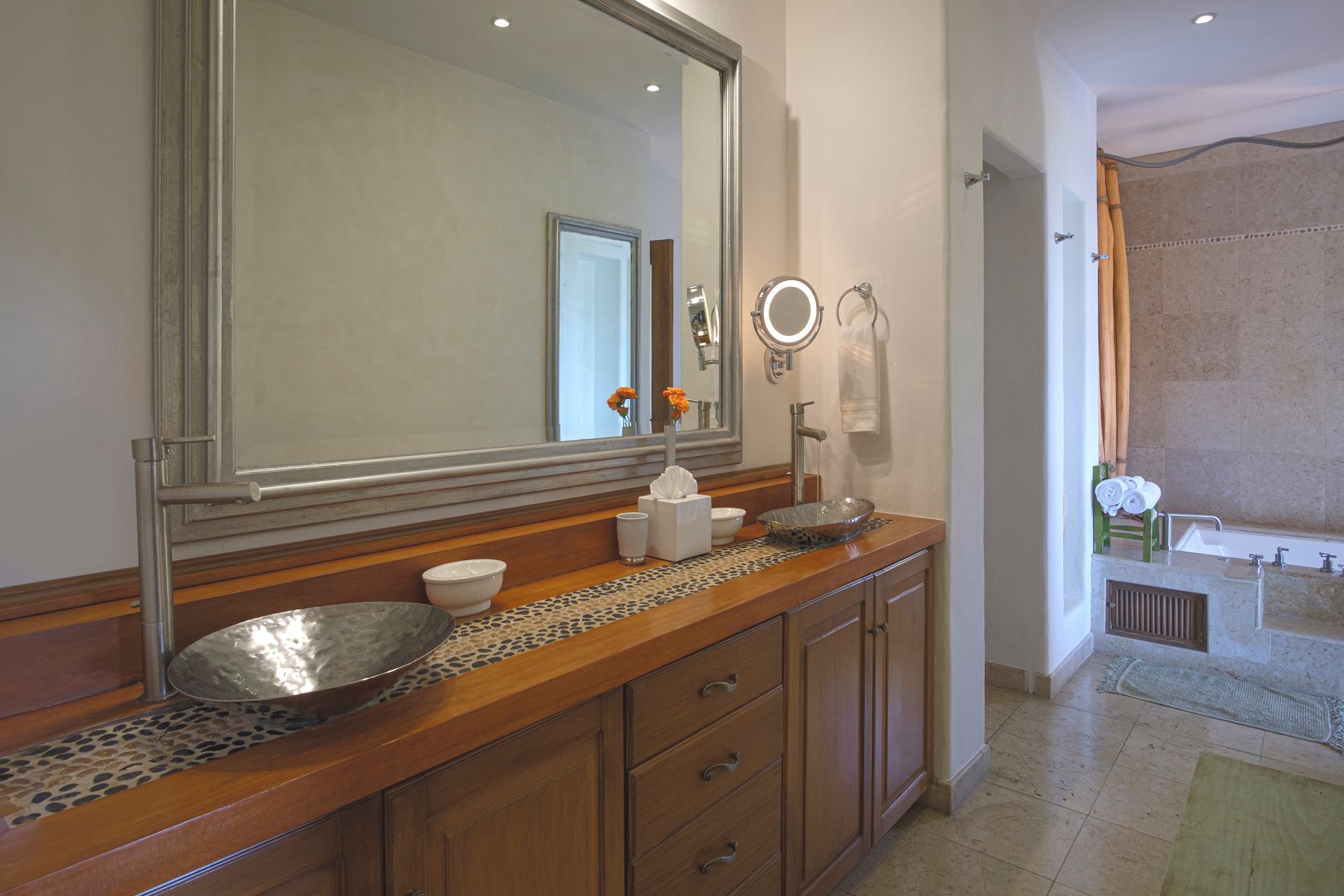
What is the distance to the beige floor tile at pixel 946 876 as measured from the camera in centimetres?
185

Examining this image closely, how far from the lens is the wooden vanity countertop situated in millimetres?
671

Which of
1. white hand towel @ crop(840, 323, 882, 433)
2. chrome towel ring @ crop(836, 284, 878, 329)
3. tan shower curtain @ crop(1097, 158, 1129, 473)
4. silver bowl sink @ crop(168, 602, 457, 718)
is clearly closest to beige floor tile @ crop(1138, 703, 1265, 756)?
tan shower curtain @ crop(1097, 158, 1129, 473)

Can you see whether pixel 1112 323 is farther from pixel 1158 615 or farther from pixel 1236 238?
pixel 1158 615

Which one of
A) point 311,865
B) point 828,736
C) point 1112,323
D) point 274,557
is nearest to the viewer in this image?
point 311,865

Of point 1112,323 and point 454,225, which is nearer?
point 454,225

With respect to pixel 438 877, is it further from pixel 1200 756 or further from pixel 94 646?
pixel 1200 756

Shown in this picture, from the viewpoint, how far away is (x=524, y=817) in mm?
1030

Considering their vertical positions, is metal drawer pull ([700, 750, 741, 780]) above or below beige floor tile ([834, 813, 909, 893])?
above

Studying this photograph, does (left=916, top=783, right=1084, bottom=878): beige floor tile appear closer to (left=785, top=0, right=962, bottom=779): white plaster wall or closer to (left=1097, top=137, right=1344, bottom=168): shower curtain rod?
(left=785, top=0, right=962, bottom=779): white plaster wall

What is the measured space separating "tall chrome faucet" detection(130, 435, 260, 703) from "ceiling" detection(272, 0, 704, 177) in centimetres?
86

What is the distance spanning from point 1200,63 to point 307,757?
4.13 metres

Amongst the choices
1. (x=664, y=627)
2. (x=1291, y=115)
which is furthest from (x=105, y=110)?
(x=1291, y=115)

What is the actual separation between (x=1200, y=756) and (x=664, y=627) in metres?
2.21

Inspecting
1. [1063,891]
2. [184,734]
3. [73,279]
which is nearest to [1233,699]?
[1063,891]
